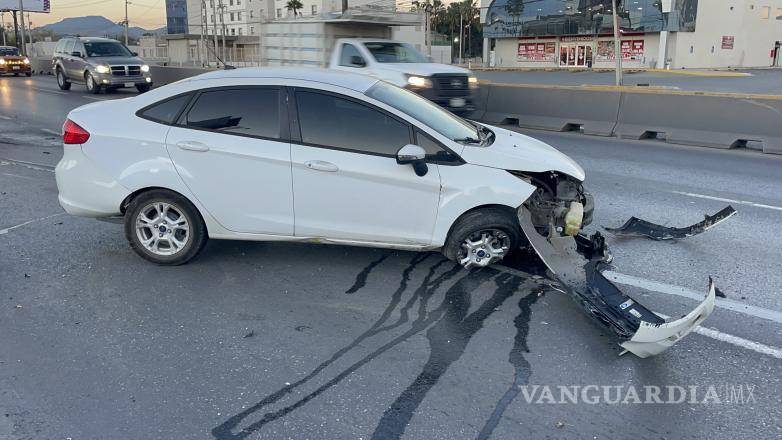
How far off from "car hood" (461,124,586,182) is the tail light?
3.13 m

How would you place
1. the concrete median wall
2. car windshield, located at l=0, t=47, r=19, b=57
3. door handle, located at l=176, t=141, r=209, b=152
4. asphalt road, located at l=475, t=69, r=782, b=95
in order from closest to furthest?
door handle, located at l=176, t=141, r=209, b=152 < the concrete median wall < asphalt road, located at l=475, t=69, r=782, b=95 < car windshield, located at l=0, t=47, r=19, b=57

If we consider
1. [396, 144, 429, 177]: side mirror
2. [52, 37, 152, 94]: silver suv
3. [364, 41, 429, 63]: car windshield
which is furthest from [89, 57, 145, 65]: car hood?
[396, 144, 429, 177]: side mirror

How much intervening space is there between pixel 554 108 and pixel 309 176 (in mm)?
11401

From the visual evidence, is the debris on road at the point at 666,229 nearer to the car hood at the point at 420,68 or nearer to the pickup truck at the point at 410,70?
the pickup truck at the point at 410,70

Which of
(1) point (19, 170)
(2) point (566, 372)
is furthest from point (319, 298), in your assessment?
(1) point (19, 170)

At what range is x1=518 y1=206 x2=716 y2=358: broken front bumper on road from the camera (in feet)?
12.3

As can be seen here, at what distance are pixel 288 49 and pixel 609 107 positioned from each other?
11050 mm

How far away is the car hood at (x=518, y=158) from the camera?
5070 millimetres

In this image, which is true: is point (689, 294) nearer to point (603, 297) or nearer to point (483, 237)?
point (603, 297)

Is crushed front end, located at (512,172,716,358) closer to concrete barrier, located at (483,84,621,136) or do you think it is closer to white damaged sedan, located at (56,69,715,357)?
white damaged sedan, located at (56,69,715,357)

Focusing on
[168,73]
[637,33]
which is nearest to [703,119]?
[168,73]

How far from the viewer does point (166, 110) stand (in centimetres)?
535

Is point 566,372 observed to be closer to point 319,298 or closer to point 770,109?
point 319,298

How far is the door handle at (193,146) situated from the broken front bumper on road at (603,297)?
2.57 meters
